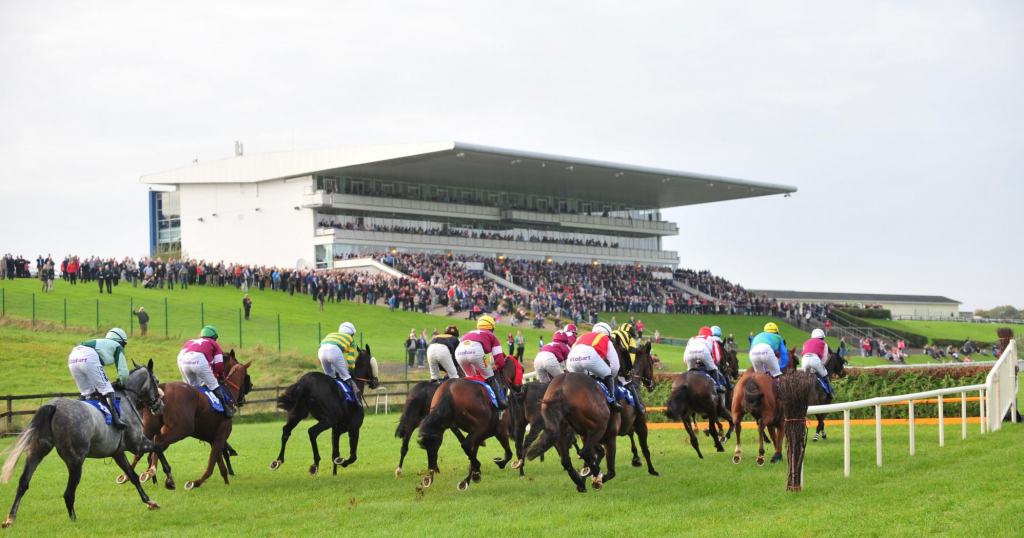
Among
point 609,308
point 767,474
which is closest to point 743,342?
point 609,308

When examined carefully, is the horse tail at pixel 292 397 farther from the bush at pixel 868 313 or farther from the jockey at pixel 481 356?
the bush at pixel 868 313

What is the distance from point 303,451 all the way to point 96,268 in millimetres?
33131

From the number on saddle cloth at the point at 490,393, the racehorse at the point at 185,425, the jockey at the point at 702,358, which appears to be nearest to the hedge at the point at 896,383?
the jockey at the point at 702,358

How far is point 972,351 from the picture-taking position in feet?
187

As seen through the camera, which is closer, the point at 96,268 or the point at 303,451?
the point at 303,451

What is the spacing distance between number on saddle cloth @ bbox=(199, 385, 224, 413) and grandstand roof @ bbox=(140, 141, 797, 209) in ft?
144

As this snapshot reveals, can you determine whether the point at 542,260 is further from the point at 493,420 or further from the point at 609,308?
the point at 493,420

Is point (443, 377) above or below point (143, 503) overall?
above

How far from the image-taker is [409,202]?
71062 millimetres

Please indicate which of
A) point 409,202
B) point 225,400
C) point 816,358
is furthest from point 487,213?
point 225,400

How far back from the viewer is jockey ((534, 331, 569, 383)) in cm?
1622

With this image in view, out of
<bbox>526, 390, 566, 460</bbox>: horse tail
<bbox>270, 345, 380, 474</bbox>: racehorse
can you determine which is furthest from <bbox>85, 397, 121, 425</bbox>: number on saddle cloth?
<bbox>526, 390, 566, 460</bbox>: horse tail

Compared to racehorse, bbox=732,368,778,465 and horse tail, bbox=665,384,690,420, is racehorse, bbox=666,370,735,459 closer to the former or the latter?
horse tail, bbox=665,384,690,420

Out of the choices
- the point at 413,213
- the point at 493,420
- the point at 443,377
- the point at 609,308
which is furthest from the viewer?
the point at 413,213
